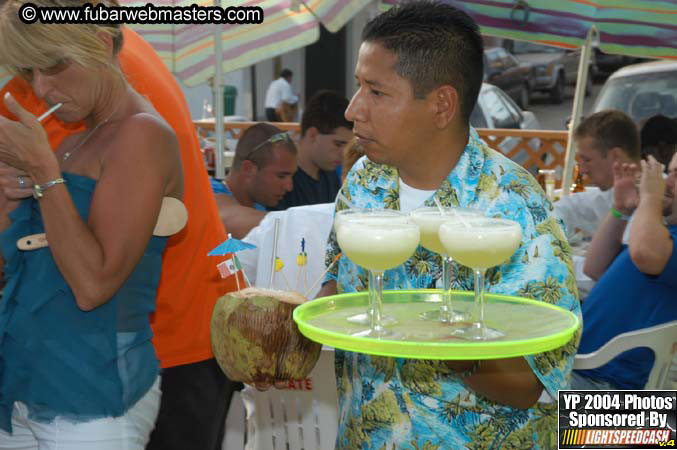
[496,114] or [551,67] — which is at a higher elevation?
[551,67]

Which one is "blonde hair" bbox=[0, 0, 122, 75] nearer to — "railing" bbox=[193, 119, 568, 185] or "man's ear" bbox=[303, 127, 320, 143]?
"man's ear" bbox=[303, 127, 320, 143]

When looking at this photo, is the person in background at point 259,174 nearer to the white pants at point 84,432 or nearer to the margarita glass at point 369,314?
the white pants at point 84,432

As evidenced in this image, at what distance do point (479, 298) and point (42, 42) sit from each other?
3.21ft

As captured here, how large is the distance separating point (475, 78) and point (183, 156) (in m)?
0.83

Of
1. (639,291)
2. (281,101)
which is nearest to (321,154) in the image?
(639,291)

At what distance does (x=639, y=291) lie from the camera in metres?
2.98

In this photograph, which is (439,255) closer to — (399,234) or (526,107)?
(399,234)

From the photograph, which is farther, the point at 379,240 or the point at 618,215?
the point at 618,215

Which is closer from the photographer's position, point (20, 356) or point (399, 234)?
point (399, 234)

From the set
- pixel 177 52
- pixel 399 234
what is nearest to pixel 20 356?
pixel 399 234

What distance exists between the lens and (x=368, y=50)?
64.0 inches

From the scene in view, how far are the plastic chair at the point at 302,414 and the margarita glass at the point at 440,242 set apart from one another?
112 cm

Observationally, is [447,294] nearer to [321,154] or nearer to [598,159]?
[598,159]

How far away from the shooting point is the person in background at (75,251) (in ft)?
5.28
